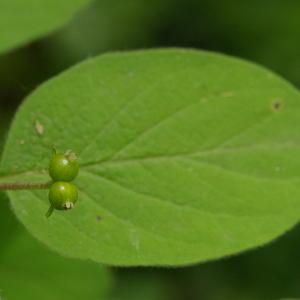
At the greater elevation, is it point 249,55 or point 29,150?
point 249,55

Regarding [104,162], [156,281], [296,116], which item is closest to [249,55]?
[156,281]

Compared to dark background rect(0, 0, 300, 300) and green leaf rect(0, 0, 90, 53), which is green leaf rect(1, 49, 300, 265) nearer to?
green leaf rect(0, 0, 90, 53)

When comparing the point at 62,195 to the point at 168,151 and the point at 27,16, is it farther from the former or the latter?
the point at 27,16

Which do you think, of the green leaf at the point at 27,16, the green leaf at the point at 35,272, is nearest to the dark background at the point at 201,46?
the green leaf at the point at 35,272

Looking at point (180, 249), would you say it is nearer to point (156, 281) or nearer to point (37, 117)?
point (37, 117)

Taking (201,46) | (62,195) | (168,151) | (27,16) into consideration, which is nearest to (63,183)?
(62,195)
